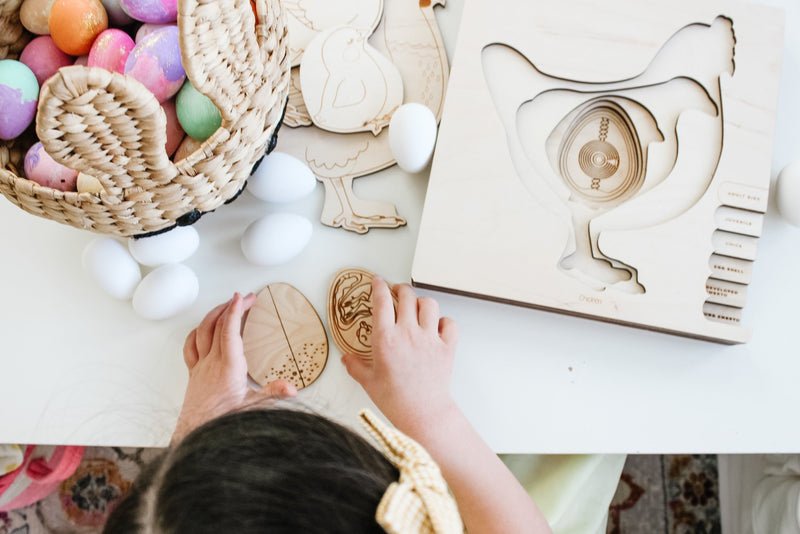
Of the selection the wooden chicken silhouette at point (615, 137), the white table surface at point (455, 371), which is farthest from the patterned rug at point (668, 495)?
the wooden chicken silhouette at point (615, 137)

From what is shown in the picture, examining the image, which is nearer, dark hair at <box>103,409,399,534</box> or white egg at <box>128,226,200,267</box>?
dark hair at <box>103,409,399,534</box>

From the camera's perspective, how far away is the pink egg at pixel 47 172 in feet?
1.53

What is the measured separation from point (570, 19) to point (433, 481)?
451mm

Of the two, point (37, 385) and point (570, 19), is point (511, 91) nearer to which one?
point (570, 19)

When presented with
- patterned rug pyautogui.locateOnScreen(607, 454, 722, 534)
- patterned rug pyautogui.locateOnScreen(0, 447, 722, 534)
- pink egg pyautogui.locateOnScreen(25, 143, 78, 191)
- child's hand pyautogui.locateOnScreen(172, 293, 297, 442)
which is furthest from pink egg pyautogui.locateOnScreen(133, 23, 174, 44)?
patterned rug pyautogui.locateOnScreen(607, 454, 722, 534)

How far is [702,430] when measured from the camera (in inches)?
22.1

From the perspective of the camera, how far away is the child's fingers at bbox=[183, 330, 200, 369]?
0.55 meters

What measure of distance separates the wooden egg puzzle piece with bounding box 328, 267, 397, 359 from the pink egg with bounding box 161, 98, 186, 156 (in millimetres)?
187

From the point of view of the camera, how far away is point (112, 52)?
0.48 metres

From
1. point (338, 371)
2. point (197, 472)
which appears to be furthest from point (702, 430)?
point (197, 472)

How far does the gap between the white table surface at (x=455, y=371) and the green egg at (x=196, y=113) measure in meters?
0.12

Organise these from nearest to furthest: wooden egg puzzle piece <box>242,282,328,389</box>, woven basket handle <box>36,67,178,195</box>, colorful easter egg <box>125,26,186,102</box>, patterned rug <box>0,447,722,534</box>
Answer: woven basket handle <box>36,67,178,195</box>
colorful easter egg <box>125,26,186,102</box>
wooden egg puzzle piece <box>242,282,328,389</box>
patterned rug <box>0,447,722,534</box>

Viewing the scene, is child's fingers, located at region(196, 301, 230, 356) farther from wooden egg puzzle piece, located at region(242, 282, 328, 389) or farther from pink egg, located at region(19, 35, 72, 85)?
pink egg, located at region(19, 35, 72, 85)

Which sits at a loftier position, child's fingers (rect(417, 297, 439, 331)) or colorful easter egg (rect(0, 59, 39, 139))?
colorful easter egg (rect(0, 59, 39, 139))
